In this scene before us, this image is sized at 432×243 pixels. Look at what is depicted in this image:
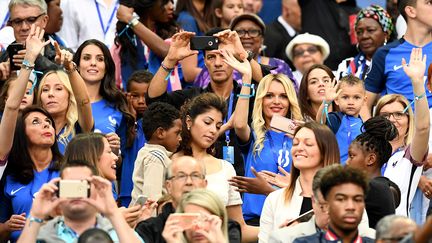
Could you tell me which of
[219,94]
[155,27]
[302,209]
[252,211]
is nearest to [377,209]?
[302,209]

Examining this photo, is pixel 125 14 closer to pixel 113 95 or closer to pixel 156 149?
pixel 113 95

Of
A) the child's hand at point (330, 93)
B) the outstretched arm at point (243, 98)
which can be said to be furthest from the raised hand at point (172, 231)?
the child's hand at point (330, 93)

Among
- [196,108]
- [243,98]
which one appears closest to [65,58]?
[196,108]

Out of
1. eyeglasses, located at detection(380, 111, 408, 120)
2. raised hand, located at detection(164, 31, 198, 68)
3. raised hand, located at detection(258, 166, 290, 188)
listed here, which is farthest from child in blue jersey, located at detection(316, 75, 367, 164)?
raised hand, located at detection(164, 31, 198, 68)

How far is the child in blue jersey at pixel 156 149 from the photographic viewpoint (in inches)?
463

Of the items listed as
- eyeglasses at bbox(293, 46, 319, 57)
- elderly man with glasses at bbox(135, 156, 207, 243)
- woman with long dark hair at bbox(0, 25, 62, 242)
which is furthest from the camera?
eyeglasses at bbox(293, 46, 319, 57)

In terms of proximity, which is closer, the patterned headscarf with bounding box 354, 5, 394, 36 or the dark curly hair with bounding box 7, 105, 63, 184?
the dark curly hair with bounding box 7, 105, 63, 184

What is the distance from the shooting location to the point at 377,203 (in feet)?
35.3

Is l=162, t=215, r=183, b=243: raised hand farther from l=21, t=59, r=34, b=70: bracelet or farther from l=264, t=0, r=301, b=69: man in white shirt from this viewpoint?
l=264, t=0, r=301, b=69: man in white shirt

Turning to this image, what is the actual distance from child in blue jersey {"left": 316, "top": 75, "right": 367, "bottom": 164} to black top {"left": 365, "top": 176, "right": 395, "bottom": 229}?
5.29ft

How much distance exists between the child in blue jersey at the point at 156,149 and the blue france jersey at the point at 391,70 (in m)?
2.38

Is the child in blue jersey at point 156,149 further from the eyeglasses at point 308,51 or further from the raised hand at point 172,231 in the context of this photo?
the eyeglasses at point 308,51

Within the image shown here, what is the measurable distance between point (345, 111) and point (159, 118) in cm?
167

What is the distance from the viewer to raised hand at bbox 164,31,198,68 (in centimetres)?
1276
